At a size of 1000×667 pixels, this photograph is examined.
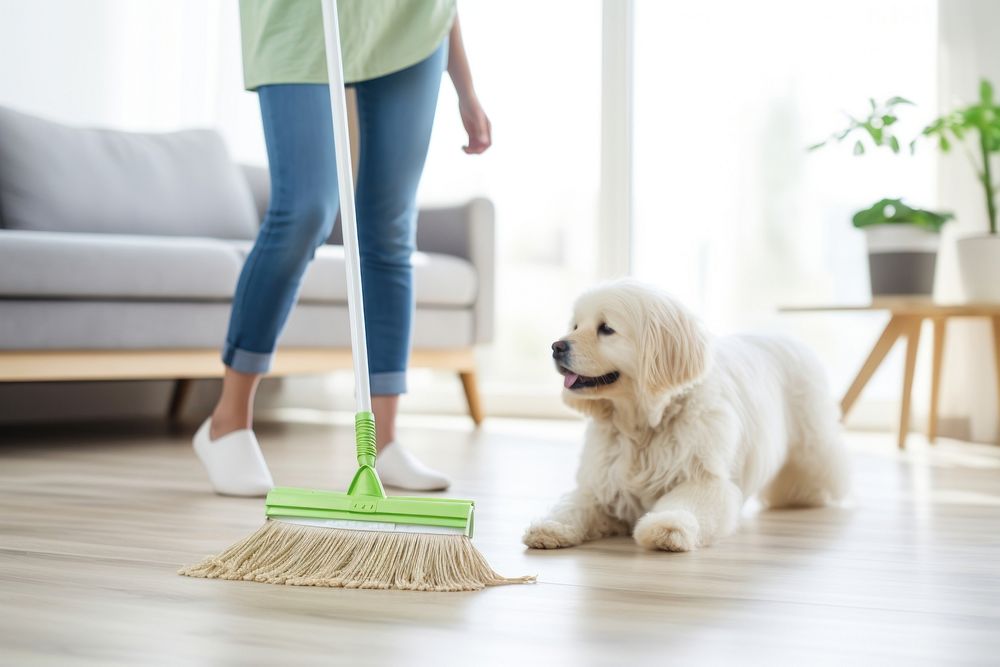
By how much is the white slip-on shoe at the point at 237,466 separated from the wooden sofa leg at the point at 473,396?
6.01ft

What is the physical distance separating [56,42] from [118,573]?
3.24m

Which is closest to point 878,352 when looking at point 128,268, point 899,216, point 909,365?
point 909,365

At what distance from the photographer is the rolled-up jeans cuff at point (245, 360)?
186 centimetres

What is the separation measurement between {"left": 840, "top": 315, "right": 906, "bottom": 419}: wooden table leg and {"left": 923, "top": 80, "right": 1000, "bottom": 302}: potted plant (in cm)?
21

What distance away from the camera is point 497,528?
5.39 ft

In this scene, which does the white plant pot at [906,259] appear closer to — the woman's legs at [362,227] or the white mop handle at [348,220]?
the woman's legs at [362,227]

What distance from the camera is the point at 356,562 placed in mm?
1205

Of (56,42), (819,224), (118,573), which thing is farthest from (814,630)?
(56,42)

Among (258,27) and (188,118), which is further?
(188,118)

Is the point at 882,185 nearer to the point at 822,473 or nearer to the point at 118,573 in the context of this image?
the point at 822,473

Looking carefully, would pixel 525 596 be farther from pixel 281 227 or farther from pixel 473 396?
pixel 473 396

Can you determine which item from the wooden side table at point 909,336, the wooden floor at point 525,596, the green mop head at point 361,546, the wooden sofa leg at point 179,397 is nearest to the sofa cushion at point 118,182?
the wooden sofa leg at point 179,397

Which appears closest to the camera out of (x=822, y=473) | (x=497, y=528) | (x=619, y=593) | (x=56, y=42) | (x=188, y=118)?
(x=619, y=593)

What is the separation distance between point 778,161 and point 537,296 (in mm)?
1004
